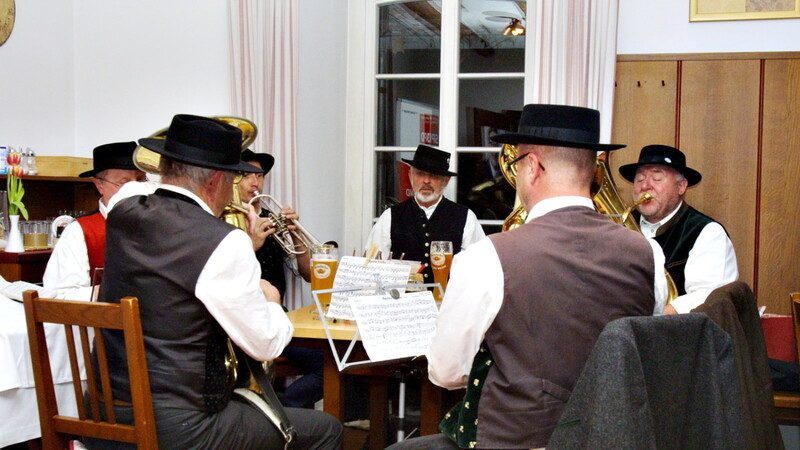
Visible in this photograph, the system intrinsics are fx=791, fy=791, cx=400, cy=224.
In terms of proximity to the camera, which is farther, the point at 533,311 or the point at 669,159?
the point at 669,159

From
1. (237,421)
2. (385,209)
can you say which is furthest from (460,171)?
(237,421)

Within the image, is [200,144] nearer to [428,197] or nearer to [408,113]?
[428,197]

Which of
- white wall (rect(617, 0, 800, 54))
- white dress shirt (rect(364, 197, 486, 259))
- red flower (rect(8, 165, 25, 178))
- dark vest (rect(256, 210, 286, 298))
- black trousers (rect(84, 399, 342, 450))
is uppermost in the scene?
white wall (rect(617, 0, 800, 54))

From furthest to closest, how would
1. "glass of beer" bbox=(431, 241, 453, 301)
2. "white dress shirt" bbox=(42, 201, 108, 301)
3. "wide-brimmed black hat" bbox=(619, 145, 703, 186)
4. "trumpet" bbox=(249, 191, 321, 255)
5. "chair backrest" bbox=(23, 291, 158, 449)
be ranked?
1. "wide-brimmed black hat" bbox=(619, 145, 703, 186)
2. "trumpet" bbox=(249, 191, 321, 255)
3. "white dress shirt" bbox=(42, 201, 108, 301)
4. "glass of beer" bbox=(431, 241, 453, 301)
5. "chair backrest" bbox=(23, 291, 158, 449)

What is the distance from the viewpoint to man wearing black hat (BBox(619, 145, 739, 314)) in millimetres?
3266

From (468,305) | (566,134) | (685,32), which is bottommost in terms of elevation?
(468,305)

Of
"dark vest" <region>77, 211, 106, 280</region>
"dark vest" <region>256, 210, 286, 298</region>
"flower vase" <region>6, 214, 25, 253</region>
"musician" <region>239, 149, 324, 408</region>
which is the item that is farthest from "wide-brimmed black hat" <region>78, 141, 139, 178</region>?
"dark vest" <region>256, 210, 286, 298</region>

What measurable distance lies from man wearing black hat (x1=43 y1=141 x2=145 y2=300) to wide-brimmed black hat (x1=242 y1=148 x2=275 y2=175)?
82 cm

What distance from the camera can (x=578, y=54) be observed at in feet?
13.3

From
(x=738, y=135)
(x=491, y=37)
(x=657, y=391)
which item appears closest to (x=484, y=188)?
(x=491, y=37)

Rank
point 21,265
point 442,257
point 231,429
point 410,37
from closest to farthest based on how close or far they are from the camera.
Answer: point 231,429 → point 442,257 → point 21,265 → point 410,37

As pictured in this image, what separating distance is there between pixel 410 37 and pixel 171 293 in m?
3.28

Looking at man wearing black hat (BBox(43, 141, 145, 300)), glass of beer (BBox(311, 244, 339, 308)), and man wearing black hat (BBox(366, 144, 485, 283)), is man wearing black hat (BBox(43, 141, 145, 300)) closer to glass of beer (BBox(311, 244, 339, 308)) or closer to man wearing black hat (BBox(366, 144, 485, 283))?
glass of beer (BBox(311, 244, 339, 308))

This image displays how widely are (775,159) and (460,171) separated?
5.67 ft
